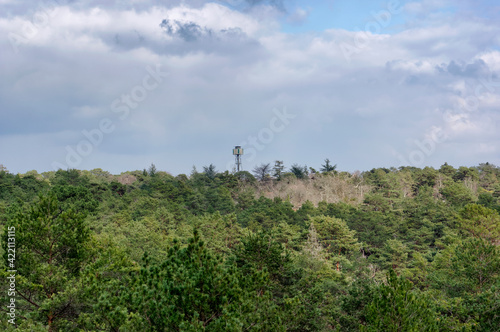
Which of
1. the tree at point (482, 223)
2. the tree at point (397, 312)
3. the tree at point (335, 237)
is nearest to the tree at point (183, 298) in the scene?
the tree at point (397, 312)

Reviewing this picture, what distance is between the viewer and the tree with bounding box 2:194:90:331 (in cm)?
1528

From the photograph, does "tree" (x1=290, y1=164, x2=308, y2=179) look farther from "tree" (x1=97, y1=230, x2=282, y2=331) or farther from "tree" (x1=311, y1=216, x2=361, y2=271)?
"tree" (x1=97, y1=230, x2=282, y2=331)

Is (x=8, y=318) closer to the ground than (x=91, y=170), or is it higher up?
closer to the ground

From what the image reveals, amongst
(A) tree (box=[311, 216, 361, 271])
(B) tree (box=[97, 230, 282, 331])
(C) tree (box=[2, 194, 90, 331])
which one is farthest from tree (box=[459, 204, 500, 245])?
(B) tree (box=[97, 230, 282, 331])

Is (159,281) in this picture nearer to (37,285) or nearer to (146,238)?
(37,285)

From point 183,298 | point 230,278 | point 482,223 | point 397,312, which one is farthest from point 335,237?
point 183,298

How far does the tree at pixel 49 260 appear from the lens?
602 inches

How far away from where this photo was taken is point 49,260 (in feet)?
54.8

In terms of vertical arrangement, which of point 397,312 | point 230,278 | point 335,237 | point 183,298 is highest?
point 230,278

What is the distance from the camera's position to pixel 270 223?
165 ft

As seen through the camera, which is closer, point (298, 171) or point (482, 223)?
point (482, 223)

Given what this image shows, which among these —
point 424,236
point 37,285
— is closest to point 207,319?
point 37,285

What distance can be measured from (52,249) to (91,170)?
292 ft

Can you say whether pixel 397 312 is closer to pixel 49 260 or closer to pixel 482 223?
pixel 49 260
